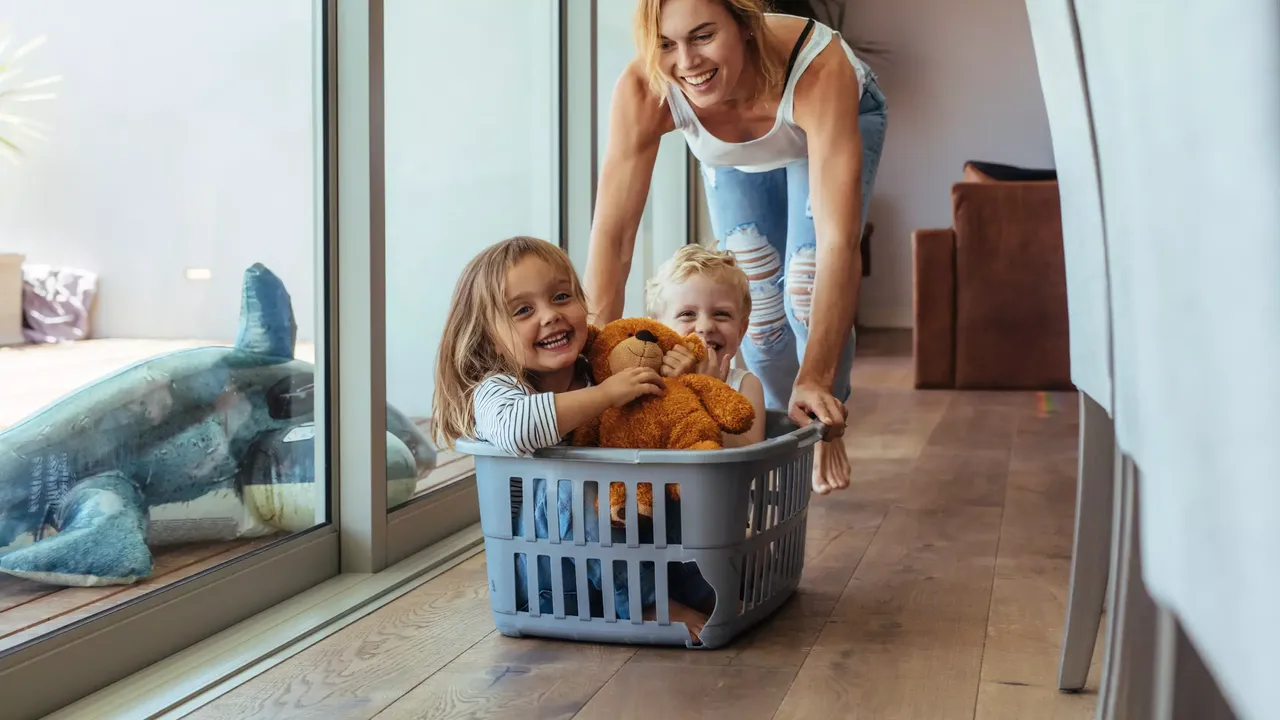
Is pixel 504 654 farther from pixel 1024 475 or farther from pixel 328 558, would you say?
pixel 1024 475

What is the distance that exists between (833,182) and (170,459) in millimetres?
1091

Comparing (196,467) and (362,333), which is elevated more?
(362,333)

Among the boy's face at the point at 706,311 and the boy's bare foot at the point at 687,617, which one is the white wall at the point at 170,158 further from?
the boy's bare foot at the point at 687,617

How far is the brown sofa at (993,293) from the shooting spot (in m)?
4.54

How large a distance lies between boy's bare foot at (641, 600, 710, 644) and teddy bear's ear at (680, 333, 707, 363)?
0.35 m

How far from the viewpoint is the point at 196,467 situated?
158 cm

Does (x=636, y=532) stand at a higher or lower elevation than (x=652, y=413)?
lower

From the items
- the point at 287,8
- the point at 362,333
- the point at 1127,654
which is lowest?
the point at 1127,654

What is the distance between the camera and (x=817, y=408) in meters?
1.69

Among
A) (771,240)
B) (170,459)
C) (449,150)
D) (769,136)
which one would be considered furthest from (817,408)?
(449,150)

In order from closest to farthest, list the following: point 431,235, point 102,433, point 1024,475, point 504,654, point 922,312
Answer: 1. point 102,433
2. point 504,654
3. point 431,235
4. point 1024,475
5. point 922,312

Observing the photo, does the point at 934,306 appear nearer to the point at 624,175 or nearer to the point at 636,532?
the point at 624,175

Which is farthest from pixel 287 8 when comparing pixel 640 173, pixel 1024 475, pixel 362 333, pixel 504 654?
pixel 1024 475

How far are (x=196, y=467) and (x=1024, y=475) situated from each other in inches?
77.7
